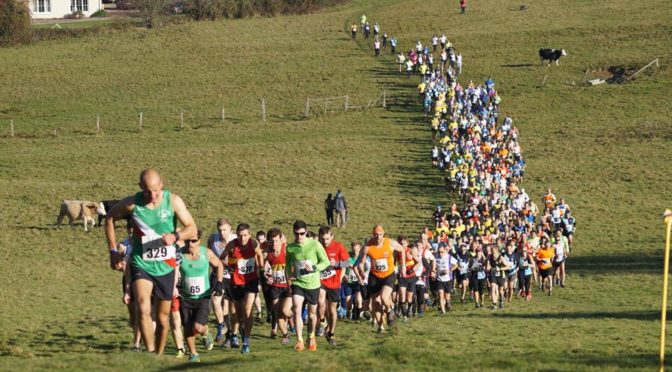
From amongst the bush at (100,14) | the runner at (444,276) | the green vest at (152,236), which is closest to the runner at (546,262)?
the runner at (444,276)

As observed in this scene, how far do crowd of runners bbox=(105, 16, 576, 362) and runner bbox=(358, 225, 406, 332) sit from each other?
2cm

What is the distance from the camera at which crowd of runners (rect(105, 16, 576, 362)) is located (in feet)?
47.0

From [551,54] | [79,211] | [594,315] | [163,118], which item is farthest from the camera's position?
[551,54]

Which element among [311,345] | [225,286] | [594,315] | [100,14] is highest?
[100,14]

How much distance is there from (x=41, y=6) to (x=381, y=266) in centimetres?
10558

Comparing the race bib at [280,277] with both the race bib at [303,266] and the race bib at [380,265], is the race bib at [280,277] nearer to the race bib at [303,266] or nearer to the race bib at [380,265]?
the race bib at [303,266]

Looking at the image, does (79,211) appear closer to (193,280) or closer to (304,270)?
(304,270)

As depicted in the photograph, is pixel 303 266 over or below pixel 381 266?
over

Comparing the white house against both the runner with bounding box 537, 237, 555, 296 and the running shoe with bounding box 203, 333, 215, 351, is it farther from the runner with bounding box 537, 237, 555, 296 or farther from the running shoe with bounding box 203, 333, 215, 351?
the running shoe with bounding box 203, 333, 215, 351

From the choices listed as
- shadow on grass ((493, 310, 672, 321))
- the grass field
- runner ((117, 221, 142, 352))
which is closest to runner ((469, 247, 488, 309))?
the grass field

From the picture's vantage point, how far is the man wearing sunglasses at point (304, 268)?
18.3 meters

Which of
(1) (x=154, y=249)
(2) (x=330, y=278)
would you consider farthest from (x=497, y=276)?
(1) (x=154, y=249)

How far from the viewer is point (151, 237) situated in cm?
1417

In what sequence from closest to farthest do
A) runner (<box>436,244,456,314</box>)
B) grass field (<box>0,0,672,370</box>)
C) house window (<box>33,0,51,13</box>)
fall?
1. grass field (<box>0,0,672,370</box>)
2. runner (<box>436,244,456,314</box>)
3. house window (<box>33,0,51,13</box>)
